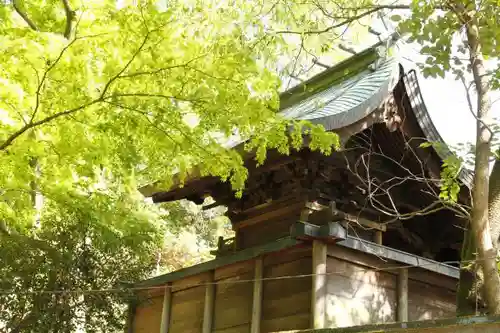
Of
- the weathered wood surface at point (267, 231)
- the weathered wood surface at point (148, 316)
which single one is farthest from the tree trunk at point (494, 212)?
the weathered wood surface at point (148, 316)

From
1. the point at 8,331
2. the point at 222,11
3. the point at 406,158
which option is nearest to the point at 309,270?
the point at 406,158

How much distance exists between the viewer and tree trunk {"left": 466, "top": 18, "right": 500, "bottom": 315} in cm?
498

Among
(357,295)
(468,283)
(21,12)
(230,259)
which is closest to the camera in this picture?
(468,283)

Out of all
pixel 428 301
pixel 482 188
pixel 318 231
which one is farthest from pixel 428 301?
pixel 482 188

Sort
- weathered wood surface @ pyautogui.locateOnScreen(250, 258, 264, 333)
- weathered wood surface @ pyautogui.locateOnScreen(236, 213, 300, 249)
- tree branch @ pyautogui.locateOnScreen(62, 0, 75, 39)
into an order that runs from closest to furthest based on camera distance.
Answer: tree branch @ pyautogui.locateOnScreen(62, 0, 75, 39) → weathered wood surface @ pyautogui.locateOnScreen(250, 258, 264, 333) → weathered wood surface @ pyautogui.locateOnScreen(236, 213, 300, 249)

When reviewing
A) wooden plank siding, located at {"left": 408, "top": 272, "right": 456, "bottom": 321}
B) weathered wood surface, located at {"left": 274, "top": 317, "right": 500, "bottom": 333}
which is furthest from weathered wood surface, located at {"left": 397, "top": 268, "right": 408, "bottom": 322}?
weathered wood surface, located at {"left": 274, "top": 317, "right": 500, "bottom": 333}

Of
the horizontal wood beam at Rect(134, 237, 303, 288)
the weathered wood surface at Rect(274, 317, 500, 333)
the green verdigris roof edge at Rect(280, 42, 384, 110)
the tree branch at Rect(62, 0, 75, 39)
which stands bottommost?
the weathered wood surface at Rect(274, 317, 500, 333)

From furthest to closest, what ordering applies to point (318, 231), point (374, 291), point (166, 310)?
point (166, 310)
point (374, 291)
point (318, 231)

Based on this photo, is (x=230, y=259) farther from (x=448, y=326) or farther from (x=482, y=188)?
(x=448, y=326)

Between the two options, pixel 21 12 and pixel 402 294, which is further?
pixel 402 294

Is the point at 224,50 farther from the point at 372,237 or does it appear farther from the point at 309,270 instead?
the point at 372,237

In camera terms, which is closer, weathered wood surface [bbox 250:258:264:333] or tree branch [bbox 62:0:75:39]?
tree branch [bbox 62:0:75:39]

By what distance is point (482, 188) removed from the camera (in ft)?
17.2

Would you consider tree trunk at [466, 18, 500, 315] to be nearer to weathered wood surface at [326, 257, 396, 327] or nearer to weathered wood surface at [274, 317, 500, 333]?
weathered wood surface at [274, 317, 500, 333]
